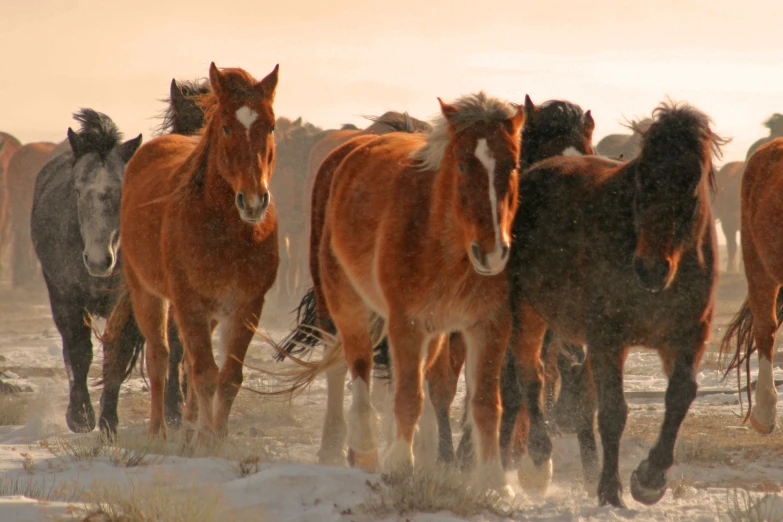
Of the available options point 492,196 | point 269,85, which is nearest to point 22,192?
point 269,85

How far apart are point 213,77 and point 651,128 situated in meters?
2.71

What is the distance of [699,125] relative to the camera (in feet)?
15.0

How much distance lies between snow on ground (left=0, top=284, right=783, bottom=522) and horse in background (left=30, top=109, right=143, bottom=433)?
43cm

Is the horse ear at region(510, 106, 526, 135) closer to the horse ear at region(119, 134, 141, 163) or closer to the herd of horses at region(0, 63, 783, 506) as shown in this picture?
the herd of horses at region(0, 63, 783, 506)

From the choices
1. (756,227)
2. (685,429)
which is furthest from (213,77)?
(685,429)

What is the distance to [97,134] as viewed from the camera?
7867mm

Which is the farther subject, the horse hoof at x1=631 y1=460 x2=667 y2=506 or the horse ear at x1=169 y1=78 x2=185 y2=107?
the horse ear at x1=169 y1=78 x2=185 y2=107

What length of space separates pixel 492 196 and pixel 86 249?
4.00m

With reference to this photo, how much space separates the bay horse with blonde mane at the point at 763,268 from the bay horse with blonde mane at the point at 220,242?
3828 mm

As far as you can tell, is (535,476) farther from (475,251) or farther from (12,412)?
(12,412)

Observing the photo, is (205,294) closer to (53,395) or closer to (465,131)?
(465,131)

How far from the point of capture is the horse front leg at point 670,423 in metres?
4.66

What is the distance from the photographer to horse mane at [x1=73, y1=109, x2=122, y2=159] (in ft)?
25.8

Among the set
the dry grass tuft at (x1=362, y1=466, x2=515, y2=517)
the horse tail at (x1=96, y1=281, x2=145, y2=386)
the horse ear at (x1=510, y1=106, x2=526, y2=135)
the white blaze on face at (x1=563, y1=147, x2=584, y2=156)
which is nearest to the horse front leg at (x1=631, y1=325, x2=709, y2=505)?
the dry grass tuft at (x1=362, y1=466, x2=515, y2=517)
